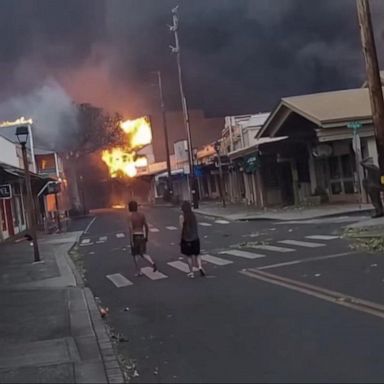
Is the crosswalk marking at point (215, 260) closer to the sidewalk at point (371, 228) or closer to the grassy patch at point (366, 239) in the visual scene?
the grassy patch at point (366, 239)

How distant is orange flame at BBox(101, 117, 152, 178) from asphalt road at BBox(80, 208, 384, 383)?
6743 centimetres

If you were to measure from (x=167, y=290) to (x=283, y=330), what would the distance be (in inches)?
178

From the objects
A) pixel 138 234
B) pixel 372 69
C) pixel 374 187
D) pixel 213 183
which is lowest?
pixel 138 234

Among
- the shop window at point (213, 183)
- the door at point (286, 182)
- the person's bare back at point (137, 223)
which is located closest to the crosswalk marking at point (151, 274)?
the person's bare back at point (137, 223)

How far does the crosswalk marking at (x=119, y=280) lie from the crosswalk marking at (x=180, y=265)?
1335 millimetres

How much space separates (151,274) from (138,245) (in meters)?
0.78

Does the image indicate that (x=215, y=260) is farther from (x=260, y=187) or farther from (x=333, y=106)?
(x=260, y=187)

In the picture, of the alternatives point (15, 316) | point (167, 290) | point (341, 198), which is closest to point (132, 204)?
point (167, 290)

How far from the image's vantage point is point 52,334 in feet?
28.0

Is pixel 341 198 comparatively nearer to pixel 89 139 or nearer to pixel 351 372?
pixel 351 372

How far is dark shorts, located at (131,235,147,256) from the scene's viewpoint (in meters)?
15.1

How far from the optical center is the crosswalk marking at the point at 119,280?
1363 cm

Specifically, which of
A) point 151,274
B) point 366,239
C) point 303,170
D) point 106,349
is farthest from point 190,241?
point 303,170

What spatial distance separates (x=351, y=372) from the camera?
600cm
